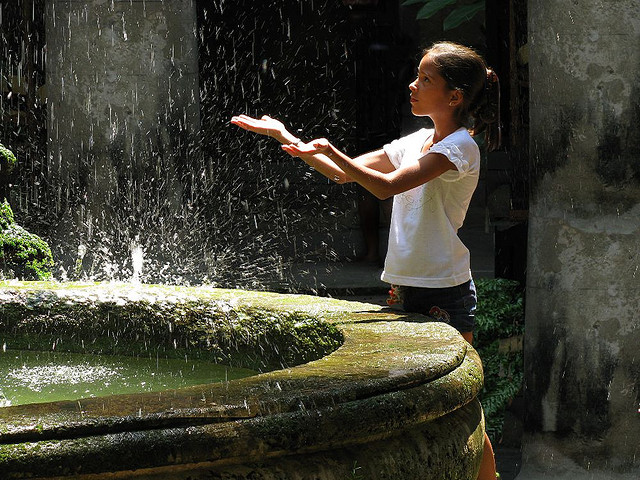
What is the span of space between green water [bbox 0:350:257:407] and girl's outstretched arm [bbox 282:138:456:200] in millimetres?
658

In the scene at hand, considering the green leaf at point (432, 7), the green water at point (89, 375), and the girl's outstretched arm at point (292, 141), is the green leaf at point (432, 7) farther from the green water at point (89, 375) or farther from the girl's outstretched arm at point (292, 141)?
the green water at point (89, 375)

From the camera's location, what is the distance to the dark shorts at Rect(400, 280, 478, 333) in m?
3.33

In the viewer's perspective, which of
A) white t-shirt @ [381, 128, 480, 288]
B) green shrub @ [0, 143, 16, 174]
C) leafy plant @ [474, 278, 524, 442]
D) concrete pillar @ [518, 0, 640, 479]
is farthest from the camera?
leafy plant @ [474, 278, 524, 442]

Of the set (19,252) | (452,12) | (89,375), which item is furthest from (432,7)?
(89,375)

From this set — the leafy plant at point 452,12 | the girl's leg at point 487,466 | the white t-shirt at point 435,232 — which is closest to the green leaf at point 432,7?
the leafy plant at point 452,12

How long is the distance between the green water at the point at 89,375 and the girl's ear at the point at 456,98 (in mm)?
1009

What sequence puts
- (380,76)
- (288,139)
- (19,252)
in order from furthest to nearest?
(380,76) → (19,252) → (288,139)

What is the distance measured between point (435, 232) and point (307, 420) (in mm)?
1430

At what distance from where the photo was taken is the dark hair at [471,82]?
3.36 metres

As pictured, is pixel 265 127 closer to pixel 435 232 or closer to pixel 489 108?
pixel 435 232

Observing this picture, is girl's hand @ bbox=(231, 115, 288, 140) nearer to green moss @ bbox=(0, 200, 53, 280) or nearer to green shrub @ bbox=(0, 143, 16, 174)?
green moss @ bbox=(0, 200, 53, 280)

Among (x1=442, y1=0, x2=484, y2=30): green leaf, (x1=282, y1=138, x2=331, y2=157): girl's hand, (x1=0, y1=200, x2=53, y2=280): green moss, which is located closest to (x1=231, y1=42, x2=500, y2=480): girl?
(x1=282, y1=138, x2=331, y2=157): girl's hand

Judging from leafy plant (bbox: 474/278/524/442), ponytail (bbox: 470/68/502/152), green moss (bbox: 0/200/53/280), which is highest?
ponytail (bbox: 470/68/502/152)

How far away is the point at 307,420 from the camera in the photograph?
6.55ft
